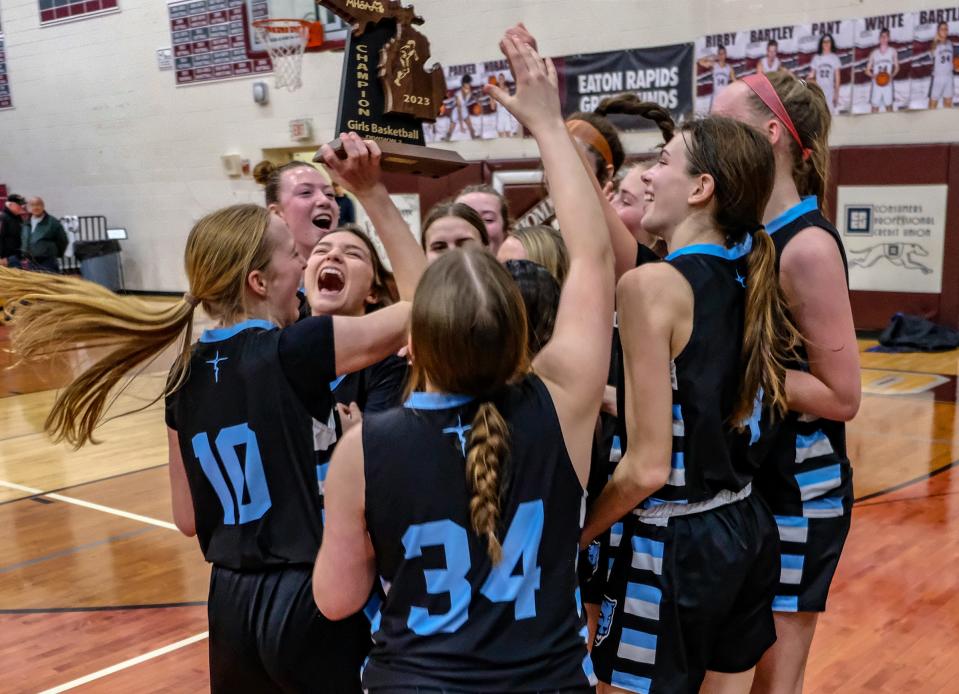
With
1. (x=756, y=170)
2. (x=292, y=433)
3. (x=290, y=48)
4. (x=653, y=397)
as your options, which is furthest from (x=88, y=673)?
(x=290, y=48)

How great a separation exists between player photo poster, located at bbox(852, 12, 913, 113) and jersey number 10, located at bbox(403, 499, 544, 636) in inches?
380

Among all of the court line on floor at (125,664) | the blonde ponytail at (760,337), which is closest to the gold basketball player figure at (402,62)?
the blonde ponytail at (760,337)

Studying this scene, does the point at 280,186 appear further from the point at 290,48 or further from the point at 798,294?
the point at 290,48

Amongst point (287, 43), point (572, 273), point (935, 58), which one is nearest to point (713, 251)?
point (572, 273)

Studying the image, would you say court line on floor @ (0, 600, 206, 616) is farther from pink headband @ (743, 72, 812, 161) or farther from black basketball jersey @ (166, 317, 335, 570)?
pink headband @ (743, 72, 812, 161)

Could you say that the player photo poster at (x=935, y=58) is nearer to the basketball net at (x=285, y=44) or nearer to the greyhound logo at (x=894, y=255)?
the greyhound logo at (x=894, y=255)

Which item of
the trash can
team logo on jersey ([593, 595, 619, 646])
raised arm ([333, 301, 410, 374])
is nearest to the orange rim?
the trash can

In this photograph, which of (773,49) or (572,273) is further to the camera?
(773,49)

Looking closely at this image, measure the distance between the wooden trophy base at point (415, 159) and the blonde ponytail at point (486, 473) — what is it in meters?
0.87

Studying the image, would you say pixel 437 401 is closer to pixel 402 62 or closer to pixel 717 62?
pixel 402 62

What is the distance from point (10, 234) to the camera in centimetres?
1497

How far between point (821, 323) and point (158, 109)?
16.0 m

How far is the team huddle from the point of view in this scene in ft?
5.06

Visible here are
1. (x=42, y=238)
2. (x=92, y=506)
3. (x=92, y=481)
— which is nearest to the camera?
(x=92, y=506)
